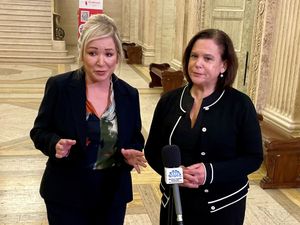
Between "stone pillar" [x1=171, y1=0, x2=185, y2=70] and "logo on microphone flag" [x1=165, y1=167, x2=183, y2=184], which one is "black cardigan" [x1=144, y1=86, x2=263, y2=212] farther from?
"stone pillar" [x1=171, y1=0, x2=185, y2=70]

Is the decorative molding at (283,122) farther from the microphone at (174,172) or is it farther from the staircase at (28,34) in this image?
the staircase at (28,34)

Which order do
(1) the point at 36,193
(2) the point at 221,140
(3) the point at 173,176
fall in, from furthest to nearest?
(1) the point at 36,193, (2) the point at 221,140, (3) the point at 173,176

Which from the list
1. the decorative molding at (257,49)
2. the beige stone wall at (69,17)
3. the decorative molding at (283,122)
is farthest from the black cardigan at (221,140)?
the beige stone wall at (69,17)

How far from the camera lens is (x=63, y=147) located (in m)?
1.85

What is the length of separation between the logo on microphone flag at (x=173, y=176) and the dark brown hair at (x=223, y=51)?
0.72 metres

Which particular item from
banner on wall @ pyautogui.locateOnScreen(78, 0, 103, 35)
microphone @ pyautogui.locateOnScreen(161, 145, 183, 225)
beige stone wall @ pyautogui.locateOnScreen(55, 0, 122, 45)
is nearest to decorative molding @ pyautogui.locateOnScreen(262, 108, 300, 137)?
banner on wall @ pyautogui.locateOnScreen(78, 0, 103, 35)

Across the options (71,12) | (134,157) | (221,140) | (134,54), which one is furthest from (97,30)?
(71,12)

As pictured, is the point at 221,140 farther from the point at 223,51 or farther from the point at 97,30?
the point at 97,30

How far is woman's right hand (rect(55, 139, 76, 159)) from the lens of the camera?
1844 mm

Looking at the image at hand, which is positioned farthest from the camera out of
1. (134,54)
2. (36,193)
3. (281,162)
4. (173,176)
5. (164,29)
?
(134,54)

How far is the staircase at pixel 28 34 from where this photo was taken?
13.6 metres

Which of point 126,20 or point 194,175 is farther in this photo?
point 126,20

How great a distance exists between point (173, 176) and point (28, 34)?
47.1ft

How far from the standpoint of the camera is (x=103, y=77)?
1.99 meters
